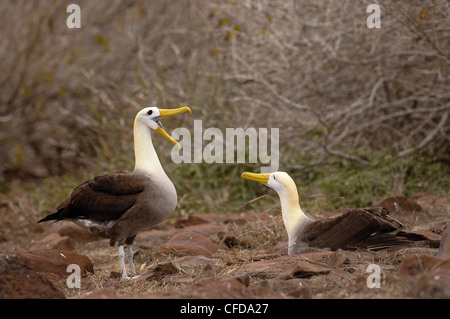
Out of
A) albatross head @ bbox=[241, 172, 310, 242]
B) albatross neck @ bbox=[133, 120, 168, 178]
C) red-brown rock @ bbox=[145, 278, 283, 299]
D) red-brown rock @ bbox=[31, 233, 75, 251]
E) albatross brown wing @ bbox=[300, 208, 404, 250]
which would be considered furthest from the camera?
red-brown rock @ bbox=[31, 233, 75, 251]

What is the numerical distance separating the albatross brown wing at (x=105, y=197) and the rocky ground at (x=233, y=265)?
1.05 ft

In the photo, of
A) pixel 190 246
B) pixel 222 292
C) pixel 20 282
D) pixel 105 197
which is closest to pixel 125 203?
pixel 105 197

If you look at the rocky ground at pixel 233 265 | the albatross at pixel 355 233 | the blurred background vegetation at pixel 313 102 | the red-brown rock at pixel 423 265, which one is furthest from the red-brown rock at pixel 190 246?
the red-brown rock at pixel 423 265

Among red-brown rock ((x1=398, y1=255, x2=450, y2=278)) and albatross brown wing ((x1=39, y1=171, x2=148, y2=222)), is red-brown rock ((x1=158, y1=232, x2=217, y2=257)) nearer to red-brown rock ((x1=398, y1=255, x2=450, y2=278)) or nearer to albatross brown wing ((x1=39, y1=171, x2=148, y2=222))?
albatross brown wing ((x1=39, y1=171, x2=148, y2=222))

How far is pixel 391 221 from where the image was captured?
171 inches

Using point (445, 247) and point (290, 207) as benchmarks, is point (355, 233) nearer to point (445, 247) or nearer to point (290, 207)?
point (290, 207)

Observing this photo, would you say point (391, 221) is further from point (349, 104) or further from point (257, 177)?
point (349, 104)

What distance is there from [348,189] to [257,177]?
8.00ft

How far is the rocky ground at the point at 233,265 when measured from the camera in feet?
10.2

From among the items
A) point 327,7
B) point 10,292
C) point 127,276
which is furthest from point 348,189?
point 10,292

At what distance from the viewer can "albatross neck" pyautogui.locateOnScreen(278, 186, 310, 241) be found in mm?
4586

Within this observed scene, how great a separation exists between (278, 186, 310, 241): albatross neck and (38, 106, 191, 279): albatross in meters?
0.76

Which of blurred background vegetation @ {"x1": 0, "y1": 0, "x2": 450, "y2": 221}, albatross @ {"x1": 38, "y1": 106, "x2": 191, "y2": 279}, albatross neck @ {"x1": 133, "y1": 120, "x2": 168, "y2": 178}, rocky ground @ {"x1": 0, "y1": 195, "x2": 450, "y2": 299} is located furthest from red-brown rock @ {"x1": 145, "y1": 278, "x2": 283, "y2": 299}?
blurred background vegetation @ {"x1": 0, "y1": 0, "x2": 450, "y2": 221}

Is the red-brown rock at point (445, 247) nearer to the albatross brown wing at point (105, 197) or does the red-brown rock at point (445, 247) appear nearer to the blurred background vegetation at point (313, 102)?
the albatross brown wing at point (105, 197)
